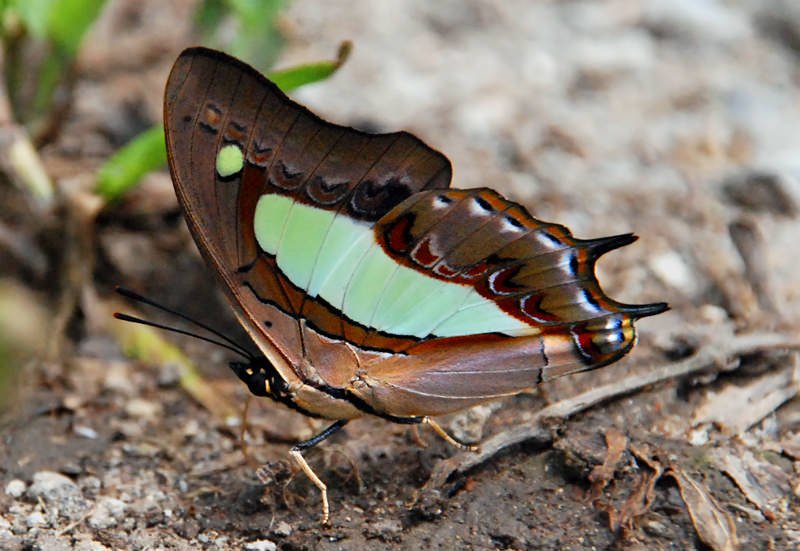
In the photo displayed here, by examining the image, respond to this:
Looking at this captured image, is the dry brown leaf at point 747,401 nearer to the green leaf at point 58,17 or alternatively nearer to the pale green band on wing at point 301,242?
the pale green band on wing at point 301,242

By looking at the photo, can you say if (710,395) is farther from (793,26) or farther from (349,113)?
(793,26)

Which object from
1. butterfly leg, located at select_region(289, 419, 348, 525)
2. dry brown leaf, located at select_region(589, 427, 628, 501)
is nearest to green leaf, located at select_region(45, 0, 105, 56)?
butterfly leg, located at select_region(289, 419, 348, 525)

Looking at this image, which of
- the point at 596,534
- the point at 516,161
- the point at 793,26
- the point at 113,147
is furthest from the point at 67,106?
the point at 793,26

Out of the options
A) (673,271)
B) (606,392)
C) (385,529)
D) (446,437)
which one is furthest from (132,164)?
(673,271)

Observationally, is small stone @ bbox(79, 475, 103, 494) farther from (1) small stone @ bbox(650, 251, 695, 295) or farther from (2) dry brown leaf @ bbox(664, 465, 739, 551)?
(1) small stone @ bbox(650, 251, 695, 295)

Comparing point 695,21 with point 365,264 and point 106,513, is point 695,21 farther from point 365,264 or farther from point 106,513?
point 106,513
